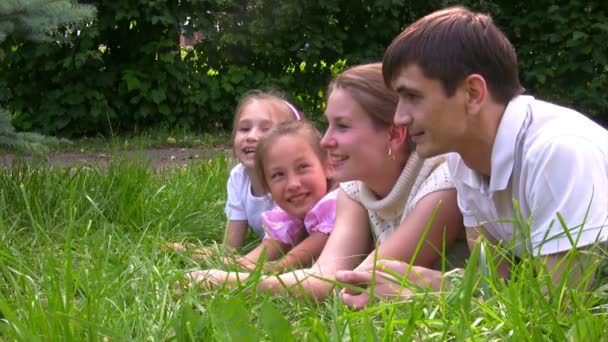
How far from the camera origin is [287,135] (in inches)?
136

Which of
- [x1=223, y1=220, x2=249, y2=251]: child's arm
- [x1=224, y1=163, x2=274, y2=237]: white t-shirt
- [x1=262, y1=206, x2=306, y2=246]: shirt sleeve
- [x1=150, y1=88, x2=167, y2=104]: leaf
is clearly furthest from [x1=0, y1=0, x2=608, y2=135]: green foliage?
[x1=262, y1=206, x2=306, y2=246]: shirt sleeve

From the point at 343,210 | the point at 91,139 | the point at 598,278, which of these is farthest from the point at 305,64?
the point at 598,278

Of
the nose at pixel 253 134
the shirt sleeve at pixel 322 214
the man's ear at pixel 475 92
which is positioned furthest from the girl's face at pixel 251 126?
the man's ear at pixel 475 92

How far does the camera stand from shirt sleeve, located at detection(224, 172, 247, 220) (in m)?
3.77

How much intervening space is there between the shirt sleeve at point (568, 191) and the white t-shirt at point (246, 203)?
66.7 inches

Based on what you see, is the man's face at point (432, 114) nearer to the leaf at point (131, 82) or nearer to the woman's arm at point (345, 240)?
A: the woman's arm at point (345, 240)

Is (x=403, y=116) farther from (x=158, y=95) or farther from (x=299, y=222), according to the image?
(x=158, y=95)

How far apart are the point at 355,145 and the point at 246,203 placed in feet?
3.40

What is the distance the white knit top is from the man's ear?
376 mm

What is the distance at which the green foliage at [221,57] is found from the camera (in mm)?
8516

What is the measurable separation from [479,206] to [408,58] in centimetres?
46

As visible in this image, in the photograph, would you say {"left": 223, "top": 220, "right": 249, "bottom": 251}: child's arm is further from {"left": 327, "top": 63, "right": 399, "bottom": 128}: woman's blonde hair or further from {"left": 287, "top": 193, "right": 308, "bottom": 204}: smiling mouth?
{"left": 327, "top": 63, "right": 399, "bottom": 128}: woman's blonde hair

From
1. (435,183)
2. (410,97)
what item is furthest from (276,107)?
(410,97)

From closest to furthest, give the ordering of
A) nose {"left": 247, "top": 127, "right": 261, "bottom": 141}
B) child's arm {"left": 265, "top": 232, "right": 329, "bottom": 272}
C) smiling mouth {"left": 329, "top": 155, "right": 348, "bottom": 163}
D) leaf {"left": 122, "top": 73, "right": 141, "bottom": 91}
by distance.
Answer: smiling mouth {"left": 329, "top": 155, "right": 348, "bottom": 163} → child's arm {"left": 265, "top": 232, "right": 329, "bottom": 272} → nose {"left": 247, "top": 127, "right": 261, "bottom": 141} → leaf {"left": 122, "top": 73, "right": 141, "bottom": 91}
